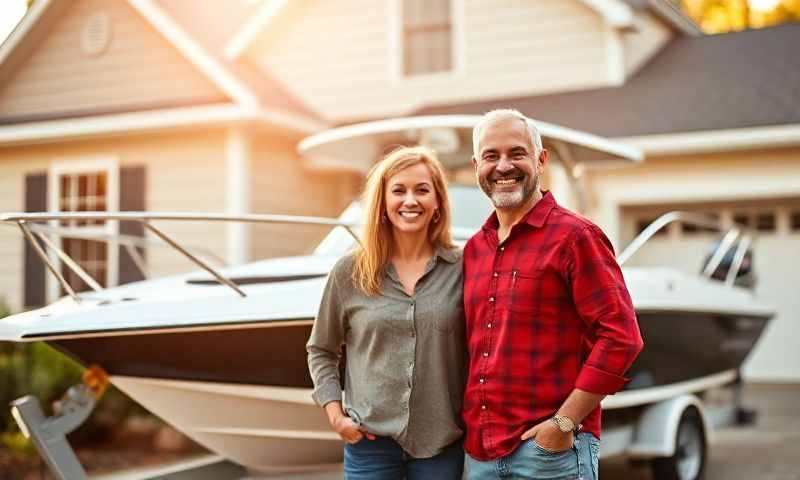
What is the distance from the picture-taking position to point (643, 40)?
1338cm

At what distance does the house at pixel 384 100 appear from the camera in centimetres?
1135

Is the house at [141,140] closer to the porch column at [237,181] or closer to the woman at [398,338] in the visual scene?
the porch column at [237,181]

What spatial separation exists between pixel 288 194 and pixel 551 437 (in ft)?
34.4

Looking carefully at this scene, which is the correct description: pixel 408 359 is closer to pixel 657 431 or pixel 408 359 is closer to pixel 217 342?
pixel 217 342

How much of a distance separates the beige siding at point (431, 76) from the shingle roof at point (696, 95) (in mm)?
359

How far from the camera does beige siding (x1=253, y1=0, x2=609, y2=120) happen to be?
12578 mm

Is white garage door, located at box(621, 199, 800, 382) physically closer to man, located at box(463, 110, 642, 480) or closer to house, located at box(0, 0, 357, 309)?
house, located at box(0, 0, 357, 309)

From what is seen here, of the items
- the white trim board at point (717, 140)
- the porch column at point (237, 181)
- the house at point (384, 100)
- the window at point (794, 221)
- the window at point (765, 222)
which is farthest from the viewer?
the porch column at point (237, 181)

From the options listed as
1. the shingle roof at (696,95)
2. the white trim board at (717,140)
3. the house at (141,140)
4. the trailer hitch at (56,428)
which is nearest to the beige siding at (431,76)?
the shingle roof at (696,95)

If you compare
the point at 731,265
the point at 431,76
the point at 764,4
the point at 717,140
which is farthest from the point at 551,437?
the point at 764,4

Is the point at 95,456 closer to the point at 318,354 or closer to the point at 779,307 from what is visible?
the point at 318,354

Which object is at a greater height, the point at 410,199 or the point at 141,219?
the point at 410,199

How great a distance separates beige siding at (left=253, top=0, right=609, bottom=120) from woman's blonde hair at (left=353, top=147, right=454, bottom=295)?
9511mm

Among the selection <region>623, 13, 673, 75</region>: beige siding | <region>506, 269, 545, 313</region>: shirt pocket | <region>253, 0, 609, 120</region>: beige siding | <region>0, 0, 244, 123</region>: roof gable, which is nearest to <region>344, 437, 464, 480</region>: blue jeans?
<region>506, 269, 545, 313</region>: shirt pocket
